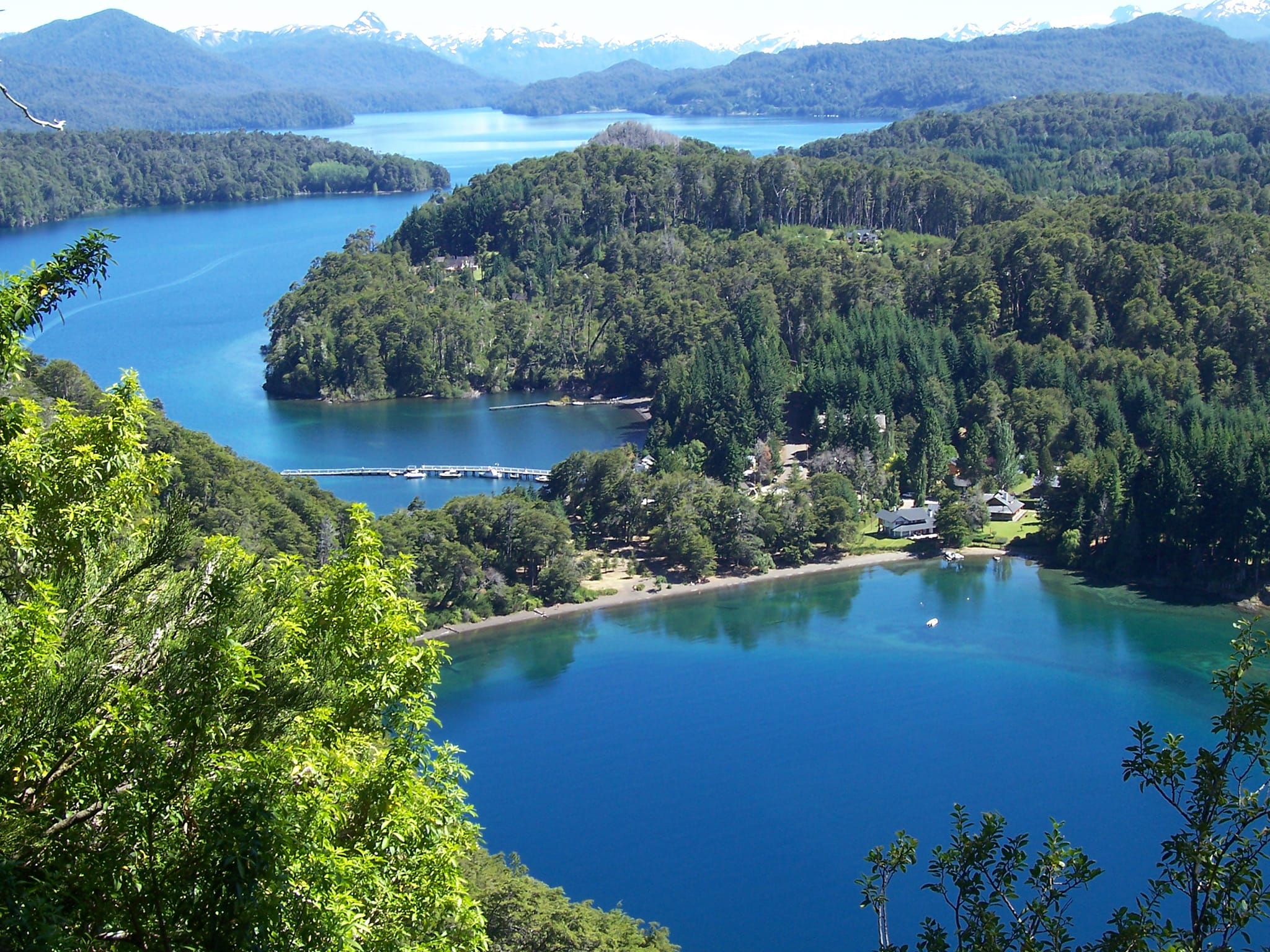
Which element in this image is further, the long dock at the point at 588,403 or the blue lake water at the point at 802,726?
the long dock at the point at 588,403

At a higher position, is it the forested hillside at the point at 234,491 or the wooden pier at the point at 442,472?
the forested hillside at the point at 234,491

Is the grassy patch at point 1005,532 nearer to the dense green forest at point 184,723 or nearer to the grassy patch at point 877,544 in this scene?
the grassy patch at point 877,544

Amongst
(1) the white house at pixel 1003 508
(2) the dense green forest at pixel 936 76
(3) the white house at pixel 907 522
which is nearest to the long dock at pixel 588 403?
(3) the white house at pixel 907 522

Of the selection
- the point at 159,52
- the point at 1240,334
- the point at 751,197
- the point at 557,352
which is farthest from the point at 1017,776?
the point at 159,52

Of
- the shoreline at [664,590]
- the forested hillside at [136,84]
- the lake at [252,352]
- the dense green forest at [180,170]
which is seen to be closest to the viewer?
the shoreline at [664,590]

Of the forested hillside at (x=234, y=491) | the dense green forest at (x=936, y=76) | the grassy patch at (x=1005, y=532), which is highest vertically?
the dense green forest at (x=936, y=76)

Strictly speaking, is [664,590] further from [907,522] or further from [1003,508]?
[1003,508]

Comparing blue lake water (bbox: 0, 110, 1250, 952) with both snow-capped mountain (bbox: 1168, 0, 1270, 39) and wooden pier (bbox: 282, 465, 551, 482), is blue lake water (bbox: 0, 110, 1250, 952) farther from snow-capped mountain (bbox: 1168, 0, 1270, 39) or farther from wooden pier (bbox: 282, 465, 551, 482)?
snow-capped mountain (bbox: 1168, 0, 1270, 39)
